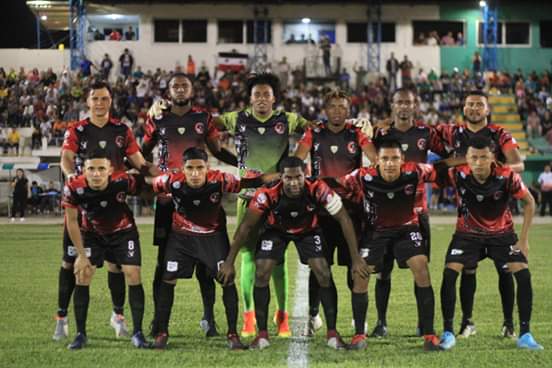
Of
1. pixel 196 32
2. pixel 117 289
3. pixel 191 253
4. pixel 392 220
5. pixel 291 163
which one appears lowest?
pixel 117 289

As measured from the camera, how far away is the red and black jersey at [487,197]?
29.5 ft

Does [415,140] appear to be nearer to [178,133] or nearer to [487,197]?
[487,197]

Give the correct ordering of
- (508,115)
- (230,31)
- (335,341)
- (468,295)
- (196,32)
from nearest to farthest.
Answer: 1. (335,341)
2. (468,295)
3. (508,115)
4. (230,31)
5. (196,32)

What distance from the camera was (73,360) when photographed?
8.10 meters

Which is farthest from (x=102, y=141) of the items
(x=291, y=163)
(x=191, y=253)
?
(x=291, y=163)

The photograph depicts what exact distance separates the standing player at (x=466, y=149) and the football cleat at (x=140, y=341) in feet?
9.81

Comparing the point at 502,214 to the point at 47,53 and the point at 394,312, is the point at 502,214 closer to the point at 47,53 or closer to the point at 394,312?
the point at 394,312

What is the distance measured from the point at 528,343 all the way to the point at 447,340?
0.71 meters

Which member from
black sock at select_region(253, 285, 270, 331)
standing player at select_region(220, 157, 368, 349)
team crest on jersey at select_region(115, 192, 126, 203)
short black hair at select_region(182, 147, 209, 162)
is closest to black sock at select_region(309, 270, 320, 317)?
standing player at select_region(220, 157, 368, 349)

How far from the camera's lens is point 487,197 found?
29.6 ft

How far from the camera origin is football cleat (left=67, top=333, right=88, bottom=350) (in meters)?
8.60

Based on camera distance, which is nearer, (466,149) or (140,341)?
(140,341)

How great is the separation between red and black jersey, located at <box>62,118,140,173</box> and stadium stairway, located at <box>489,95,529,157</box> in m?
29.7

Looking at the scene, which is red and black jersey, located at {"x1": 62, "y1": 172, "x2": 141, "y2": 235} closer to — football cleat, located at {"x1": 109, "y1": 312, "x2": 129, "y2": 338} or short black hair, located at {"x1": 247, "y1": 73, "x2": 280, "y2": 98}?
Result: football cleat, located at {"x1": 109, "y1": 312, "x2": 129, "y2": 338}
